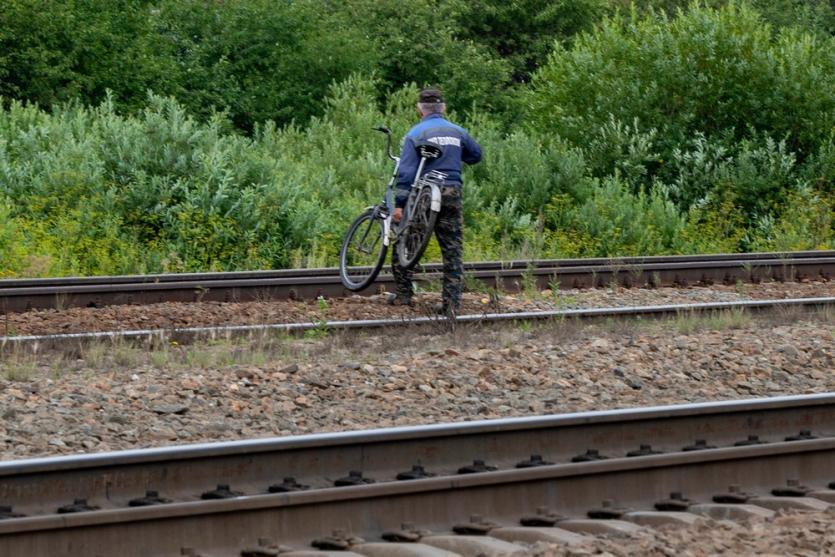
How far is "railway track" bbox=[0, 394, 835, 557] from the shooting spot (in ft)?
18.8

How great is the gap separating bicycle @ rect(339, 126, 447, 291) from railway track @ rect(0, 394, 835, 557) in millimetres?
5347

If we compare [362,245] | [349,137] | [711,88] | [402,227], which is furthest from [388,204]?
[711,88]

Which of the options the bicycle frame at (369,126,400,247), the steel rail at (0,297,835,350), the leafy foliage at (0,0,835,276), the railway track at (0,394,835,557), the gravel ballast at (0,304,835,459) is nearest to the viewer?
the railway track at (0,394,835,557)

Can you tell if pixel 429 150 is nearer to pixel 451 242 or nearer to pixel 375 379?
pixel 451 242

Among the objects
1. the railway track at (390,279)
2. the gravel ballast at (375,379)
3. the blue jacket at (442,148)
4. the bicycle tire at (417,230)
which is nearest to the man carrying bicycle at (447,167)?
the blue jacket at (442,148)

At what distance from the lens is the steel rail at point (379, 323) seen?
1075 cm

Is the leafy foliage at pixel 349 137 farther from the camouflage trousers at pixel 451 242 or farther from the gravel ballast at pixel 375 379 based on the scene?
the gravel ballast at pixel 375 379

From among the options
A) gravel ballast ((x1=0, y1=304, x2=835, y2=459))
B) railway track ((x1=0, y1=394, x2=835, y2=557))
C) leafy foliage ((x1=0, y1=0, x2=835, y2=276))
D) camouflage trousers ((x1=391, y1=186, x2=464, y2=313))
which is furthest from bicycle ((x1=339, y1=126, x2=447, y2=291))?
railway track ((x1=0, y1=394, x2=835, y2=557))

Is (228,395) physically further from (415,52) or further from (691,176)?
(415,52)

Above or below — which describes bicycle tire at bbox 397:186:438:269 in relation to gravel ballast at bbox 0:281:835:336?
above

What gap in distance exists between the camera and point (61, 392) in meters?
8.55

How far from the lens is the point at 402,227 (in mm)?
13031

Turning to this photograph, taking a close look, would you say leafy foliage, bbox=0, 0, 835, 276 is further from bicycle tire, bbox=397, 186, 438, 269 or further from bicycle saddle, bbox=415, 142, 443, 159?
bicycle saddle, bbox=415, 142, 443, 159

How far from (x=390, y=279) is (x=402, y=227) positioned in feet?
5.88
